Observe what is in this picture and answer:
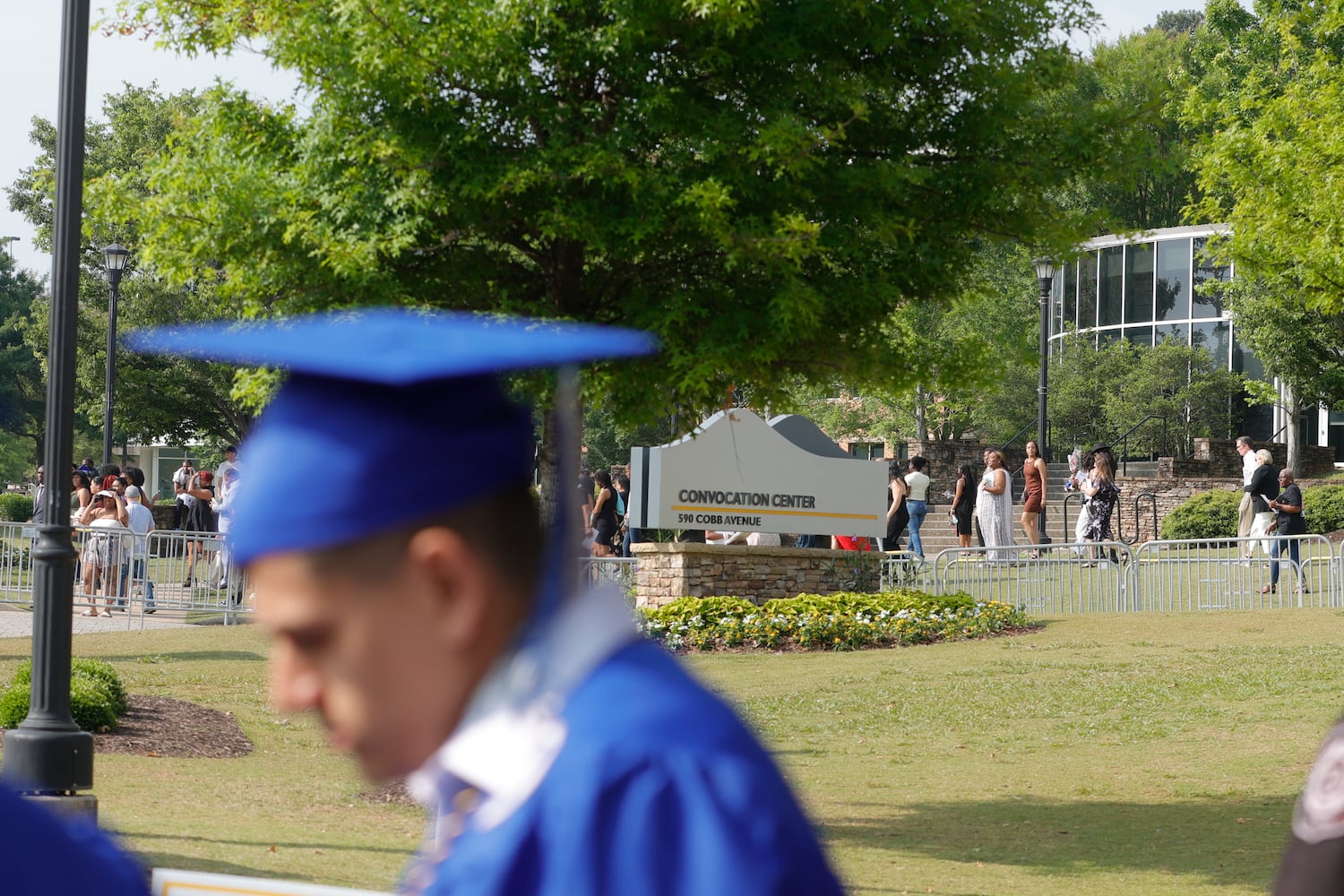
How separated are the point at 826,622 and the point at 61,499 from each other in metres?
10.3

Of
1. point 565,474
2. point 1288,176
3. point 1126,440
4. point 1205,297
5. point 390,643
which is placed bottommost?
point 390,643

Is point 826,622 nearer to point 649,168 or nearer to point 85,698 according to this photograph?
point 85,698

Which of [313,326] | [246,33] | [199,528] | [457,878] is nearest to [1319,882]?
[457,878]

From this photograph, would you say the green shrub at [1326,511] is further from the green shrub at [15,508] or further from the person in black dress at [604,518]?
the green shrub at [15,508]

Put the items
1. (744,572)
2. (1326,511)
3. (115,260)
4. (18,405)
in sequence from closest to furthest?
(744,572) → (115,260) → (1326,511) → (18,405)

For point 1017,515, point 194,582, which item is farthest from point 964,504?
point 1017,515

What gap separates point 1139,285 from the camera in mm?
46938

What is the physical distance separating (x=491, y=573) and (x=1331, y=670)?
14.3 m

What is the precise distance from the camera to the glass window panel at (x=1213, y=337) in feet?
147

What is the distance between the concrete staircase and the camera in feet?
106

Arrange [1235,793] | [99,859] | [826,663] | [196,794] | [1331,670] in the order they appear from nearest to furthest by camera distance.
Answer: [99,859] → [196,794] → [1235,793] → [1331,670] → [826,663]

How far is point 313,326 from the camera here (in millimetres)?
1158

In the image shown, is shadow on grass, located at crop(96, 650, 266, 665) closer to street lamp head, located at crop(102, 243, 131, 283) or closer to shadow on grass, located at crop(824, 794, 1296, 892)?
shadow on grass, located at crop(824, 794, 1296, 892)

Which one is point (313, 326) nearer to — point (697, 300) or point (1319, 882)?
point (1319, 882)
